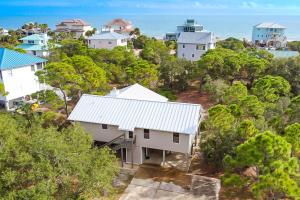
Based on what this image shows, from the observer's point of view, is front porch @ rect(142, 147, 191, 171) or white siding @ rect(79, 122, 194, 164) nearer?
white siding @ rect(79, 122, 194, 164)

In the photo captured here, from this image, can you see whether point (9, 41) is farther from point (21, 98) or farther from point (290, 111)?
point (290, 111)

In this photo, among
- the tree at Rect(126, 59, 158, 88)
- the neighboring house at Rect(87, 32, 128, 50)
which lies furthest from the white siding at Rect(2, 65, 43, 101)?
the neighboring house at Rect(87, 32, 128, 50)

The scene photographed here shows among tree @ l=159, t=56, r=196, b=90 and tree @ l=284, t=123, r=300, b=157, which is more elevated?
tree @ l=159, t=56, r=196, b=90

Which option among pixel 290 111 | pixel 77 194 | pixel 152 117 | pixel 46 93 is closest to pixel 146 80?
pixel 46 93

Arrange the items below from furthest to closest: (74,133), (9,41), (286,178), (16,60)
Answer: (9,41)
(16,60)
(74,133)
(286,178)

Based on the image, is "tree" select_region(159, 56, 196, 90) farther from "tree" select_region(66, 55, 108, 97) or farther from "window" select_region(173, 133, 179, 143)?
"window" select_region(173, 133, 179, 143)

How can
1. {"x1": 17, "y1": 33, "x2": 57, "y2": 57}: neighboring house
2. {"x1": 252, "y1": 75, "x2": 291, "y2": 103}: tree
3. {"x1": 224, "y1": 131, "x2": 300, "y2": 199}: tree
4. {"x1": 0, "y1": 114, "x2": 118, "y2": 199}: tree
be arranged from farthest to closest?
{"x1": 17, "y1": 33, "x2": 57, "y2": 57}: neighboring house < {"x1": 252, "y1": 75, "x2": 291, "y2": 103}: tree < {"x1": 224, "y1": 131, "x2": 300, "y2": 199}: tree < {"x1": 0, "y1": 114, "x2": 118, "y2": 199}: tree
